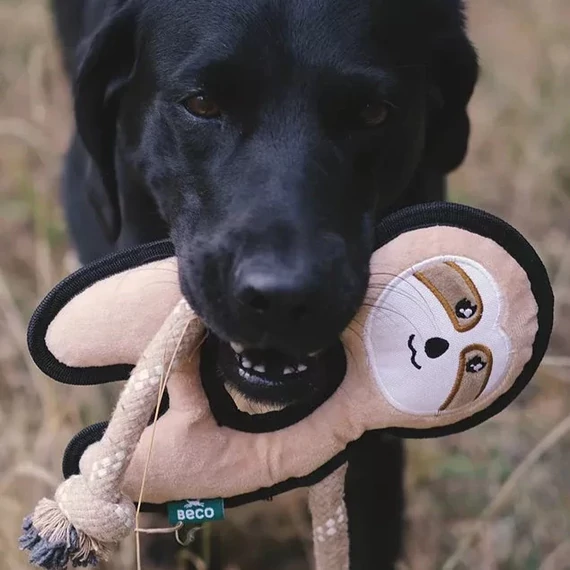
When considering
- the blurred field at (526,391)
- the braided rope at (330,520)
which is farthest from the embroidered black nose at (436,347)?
the blurred field at (526,391)

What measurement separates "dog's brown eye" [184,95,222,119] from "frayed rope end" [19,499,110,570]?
1.83ft

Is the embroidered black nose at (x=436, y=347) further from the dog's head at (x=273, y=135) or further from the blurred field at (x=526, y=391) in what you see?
the blurred field at (x=526, y=391)

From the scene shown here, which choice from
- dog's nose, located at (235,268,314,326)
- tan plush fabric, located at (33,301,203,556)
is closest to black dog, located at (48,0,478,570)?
dog's nose, located at (235,268,314,326)

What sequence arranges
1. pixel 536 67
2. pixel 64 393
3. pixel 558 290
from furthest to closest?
pixel 536 67 → pixel 558 290 → pixel 64 393

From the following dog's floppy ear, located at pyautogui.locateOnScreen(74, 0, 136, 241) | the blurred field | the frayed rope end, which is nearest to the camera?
the frayed rope end

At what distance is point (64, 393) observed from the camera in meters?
2.17

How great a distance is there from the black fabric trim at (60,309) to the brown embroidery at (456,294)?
14.2 inches

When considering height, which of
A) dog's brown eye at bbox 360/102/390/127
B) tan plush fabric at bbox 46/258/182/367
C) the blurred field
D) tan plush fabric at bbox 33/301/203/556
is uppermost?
dog's brown eye at bbox 360/102/390/127

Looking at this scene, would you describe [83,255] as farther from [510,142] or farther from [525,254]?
[510,142]

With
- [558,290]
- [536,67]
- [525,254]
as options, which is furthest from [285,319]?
[536,67]

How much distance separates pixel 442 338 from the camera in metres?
1.21

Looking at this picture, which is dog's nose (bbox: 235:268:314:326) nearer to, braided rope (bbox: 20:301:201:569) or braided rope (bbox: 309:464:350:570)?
braided rope (bbox: 20:301:201:569)

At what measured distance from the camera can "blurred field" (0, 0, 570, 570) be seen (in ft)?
6.29

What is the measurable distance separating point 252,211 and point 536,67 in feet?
7.32
